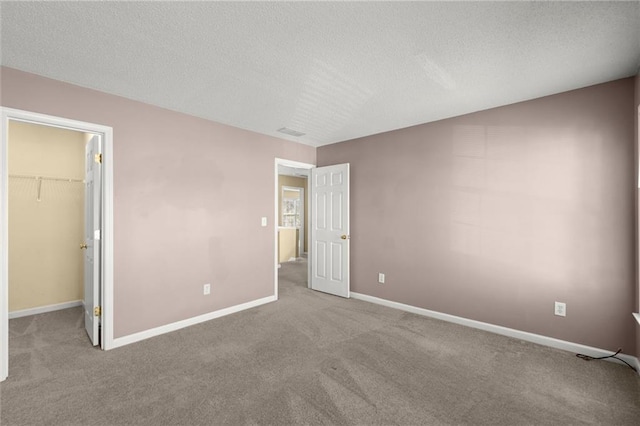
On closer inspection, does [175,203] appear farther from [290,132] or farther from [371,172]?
[371,172]

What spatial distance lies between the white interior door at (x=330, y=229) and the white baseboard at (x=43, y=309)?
348cm

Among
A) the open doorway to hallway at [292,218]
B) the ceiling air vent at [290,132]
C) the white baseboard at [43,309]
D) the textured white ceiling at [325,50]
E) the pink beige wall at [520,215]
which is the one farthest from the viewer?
the open doorway to hallway at [292,218]

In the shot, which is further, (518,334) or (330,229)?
(330,229)

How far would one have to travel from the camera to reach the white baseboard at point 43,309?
3666 mm

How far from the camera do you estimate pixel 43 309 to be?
12.7 feet

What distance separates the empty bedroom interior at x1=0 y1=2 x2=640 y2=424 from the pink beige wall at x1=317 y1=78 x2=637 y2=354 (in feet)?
0.05

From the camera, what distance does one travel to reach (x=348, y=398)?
82.4 inches

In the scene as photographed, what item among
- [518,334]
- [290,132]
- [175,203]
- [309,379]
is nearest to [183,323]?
[175,203]

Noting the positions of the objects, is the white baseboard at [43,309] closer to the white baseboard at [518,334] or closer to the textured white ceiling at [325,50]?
the textured white ceiling at [325,50]

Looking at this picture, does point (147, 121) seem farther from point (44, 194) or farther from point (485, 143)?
point (485, 143)

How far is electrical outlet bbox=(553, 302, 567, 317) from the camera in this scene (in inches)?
112

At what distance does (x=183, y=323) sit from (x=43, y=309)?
211 cm

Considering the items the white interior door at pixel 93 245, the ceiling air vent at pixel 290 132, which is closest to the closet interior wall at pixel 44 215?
the white interior door at pixel 93 245

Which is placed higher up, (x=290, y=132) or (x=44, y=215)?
(x=290, y=132)
